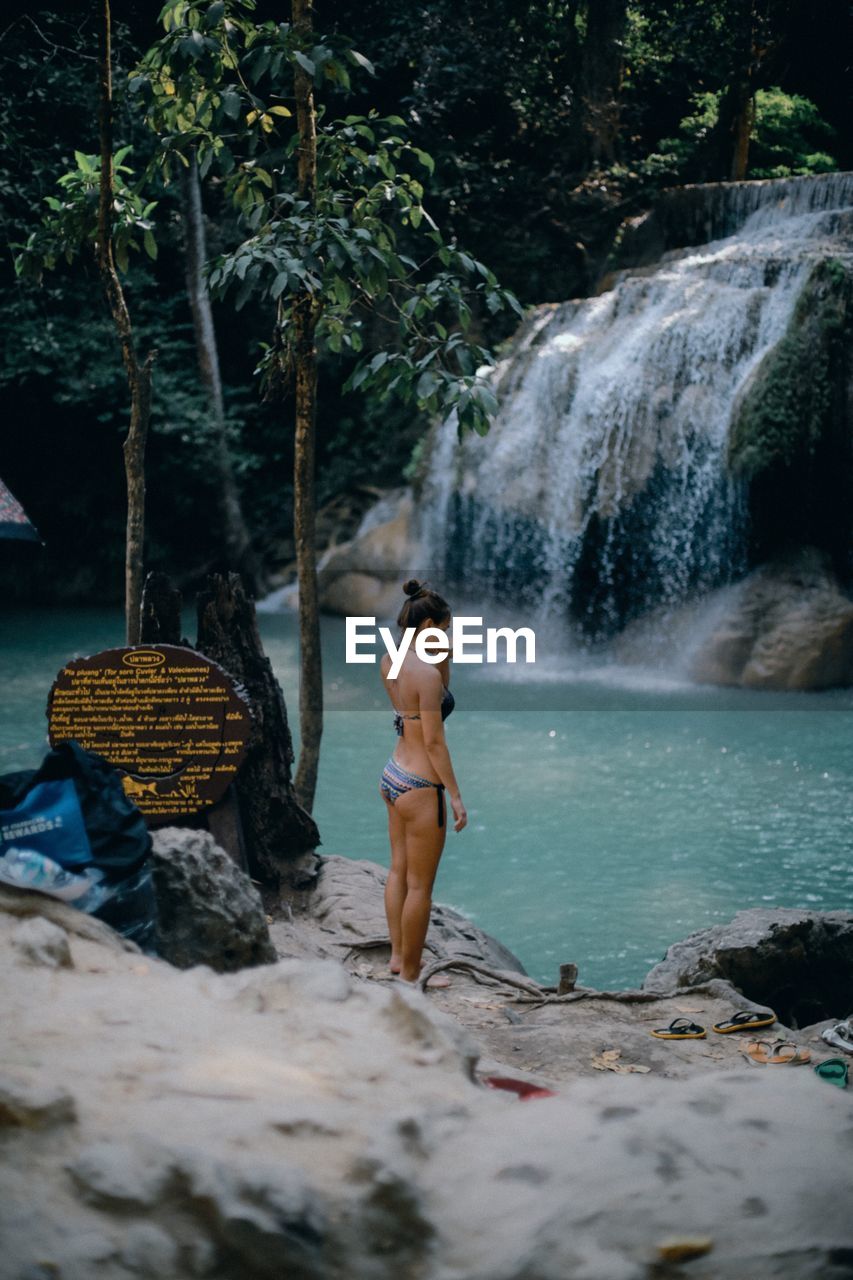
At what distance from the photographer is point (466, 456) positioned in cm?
1469

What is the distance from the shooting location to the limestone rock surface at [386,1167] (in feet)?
5.41

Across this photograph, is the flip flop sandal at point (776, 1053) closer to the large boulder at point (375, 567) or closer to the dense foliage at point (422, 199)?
the large boulder at point (375, 567)

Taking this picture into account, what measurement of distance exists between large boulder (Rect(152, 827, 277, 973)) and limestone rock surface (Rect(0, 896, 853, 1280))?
4.88 ft

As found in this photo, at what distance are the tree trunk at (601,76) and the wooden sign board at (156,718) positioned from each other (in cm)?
1562

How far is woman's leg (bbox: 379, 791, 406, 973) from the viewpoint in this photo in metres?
4.45

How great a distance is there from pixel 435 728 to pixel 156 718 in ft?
4.02

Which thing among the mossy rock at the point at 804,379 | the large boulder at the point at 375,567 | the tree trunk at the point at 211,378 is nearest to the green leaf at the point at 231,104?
the mossy rock at the point at 804,379

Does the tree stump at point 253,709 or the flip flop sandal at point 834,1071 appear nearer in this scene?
the flip flop sandal at point 834,1071

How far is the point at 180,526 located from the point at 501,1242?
16.7 meters

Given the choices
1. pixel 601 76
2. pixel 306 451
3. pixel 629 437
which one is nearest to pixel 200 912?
pixel 306 451

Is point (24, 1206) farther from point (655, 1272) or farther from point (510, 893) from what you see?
point (510, 893)

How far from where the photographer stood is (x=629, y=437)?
42.8 ft

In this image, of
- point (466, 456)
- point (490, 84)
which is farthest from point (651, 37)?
point (466, 456)

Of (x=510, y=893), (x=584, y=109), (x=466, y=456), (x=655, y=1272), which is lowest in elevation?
(x=510, y=893)
